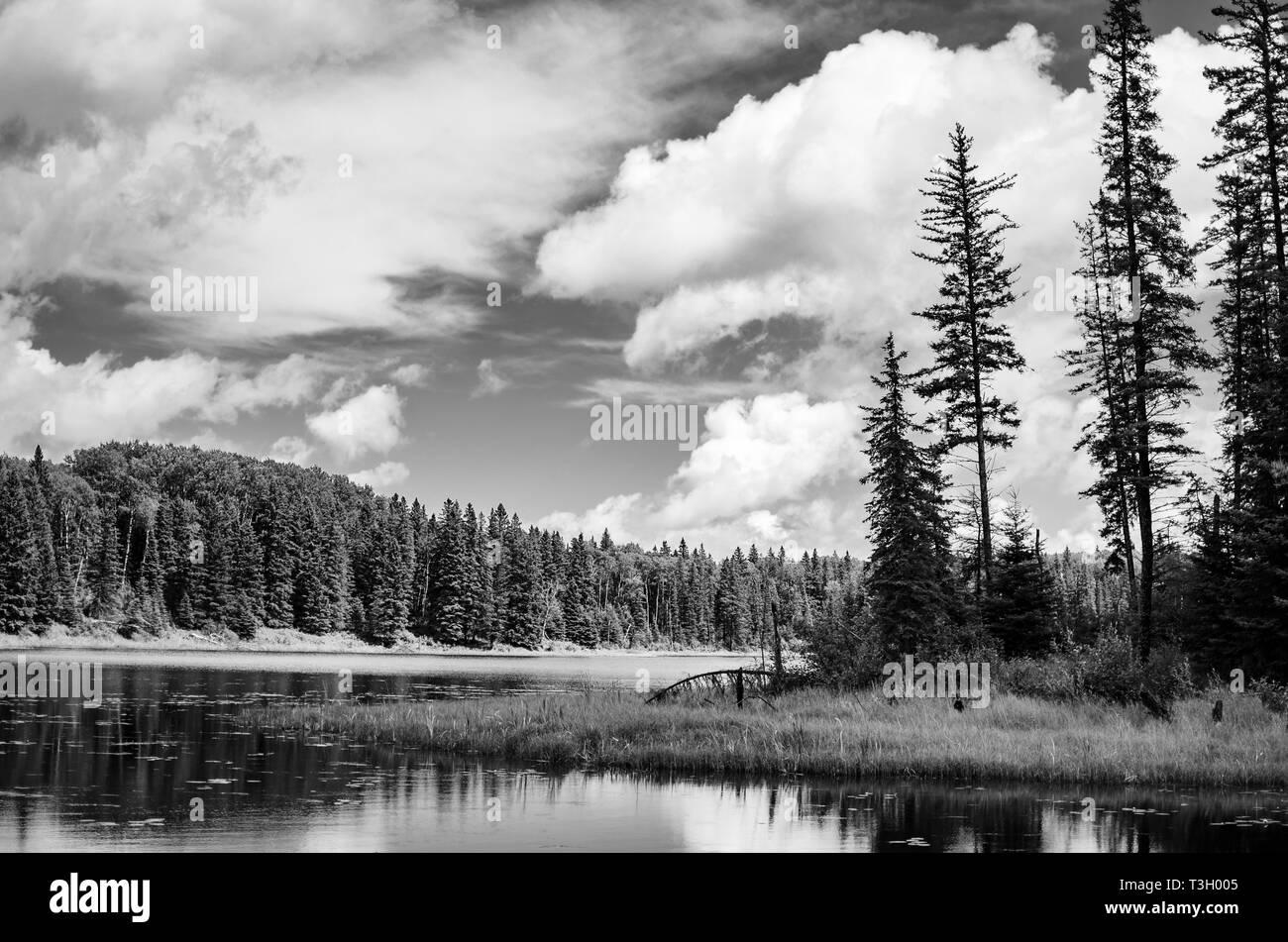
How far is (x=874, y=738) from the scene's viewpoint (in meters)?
28.3

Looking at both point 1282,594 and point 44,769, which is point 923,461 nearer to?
point 1282,594

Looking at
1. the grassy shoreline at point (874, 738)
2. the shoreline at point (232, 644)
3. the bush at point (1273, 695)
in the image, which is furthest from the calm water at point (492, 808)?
the shoreline at point (232, 644)

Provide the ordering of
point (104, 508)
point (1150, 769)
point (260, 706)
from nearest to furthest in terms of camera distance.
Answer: point (1150, 769), point (260, 706), point (104, 508)

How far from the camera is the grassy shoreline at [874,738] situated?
2569 centimetres

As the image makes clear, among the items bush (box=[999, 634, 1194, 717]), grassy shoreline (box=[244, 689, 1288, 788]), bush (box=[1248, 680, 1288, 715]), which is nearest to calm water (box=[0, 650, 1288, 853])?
grassy shoreline (box=[244, 689, 1288, 788])

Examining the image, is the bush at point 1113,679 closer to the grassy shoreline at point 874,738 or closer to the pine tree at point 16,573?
the grassy shoreline at point 874,738

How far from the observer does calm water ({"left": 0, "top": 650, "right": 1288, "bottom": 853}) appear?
18.5 metres

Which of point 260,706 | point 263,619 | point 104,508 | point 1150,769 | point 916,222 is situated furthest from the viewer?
point 104,508

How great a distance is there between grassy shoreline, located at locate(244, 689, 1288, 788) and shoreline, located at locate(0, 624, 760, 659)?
240ft

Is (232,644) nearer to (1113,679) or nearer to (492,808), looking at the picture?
(1113,679)

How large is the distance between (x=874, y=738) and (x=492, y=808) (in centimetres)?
1130
